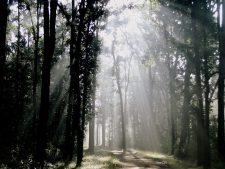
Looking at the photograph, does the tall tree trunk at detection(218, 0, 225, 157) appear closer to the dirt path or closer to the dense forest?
the dense forest

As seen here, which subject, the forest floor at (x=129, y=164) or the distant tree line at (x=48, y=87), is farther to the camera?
the forest floor at (x=129, y=164)

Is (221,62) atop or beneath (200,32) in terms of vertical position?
beneath

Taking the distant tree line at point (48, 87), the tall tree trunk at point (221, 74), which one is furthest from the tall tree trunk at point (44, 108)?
the tall tree trunk at point (221, 74)

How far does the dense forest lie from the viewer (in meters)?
20.0

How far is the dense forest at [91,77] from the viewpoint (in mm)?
19953

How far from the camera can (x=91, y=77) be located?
31141 millimetres

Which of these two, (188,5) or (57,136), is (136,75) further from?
(188,5)

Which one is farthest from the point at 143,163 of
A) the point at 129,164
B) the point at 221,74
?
the point at 221,74

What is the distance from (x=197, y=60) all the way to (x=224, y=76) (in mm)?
2975

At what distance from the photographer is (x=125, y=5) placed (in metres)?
25.4

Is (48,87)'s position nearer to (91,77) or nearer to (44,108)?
(44,108)

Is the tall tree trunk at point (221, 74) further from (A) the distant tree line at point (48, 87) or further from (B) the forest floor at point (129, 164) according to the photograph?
(A) the distant tree line at point (48, 87)

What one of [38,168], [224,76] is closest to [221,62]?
[224,76]

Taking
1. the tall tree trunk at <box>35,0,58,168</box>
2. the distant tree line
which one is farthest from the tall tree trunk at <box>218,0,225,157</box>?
the tall tree trunk at <box>35,0,58,168</box>
